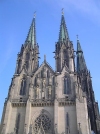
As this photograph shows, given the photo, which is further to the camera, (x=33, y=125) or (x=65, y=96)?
(x=65, y=96)

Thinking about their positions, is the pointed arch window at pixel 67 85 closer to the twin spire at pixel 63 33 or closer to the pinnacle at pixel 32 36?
the twin spire at pixel 63 33

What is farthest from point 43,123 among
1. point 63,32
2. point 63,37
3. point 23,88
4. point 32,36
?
point 63,32

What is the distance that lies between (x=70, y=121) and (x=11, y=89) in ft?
32.8

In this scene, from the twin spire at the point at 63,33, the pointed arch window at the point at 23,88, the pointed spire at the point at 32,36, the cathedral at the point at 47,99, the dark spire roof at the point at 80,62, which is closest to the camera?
the cathedral at the point at 47,99

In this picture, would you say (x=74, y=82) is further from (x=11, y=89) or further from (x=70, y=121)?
(x=11, y=89)

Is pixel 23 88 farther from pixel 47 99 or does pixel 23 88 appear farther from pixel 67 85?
pixel 67 85

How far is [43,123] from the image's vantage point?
28.3m

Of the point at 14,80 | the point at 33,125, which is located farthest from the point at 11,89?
the point at 33,125

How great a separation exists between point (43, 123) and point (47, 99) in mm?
3604

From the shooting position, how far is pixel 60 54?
3656cm

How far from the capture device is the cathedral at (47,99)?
91.4 feet

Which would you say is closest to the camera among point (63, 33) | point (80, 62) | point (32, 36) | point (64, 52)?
point (64, 52)

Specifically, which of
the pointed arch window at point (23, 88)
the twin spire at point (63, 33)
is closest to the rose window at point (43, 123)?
the pointed arch window at point (23, 88)

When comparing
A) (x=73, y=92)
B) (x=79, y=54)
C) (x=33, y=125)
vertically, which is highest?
(x=79, y=54)
